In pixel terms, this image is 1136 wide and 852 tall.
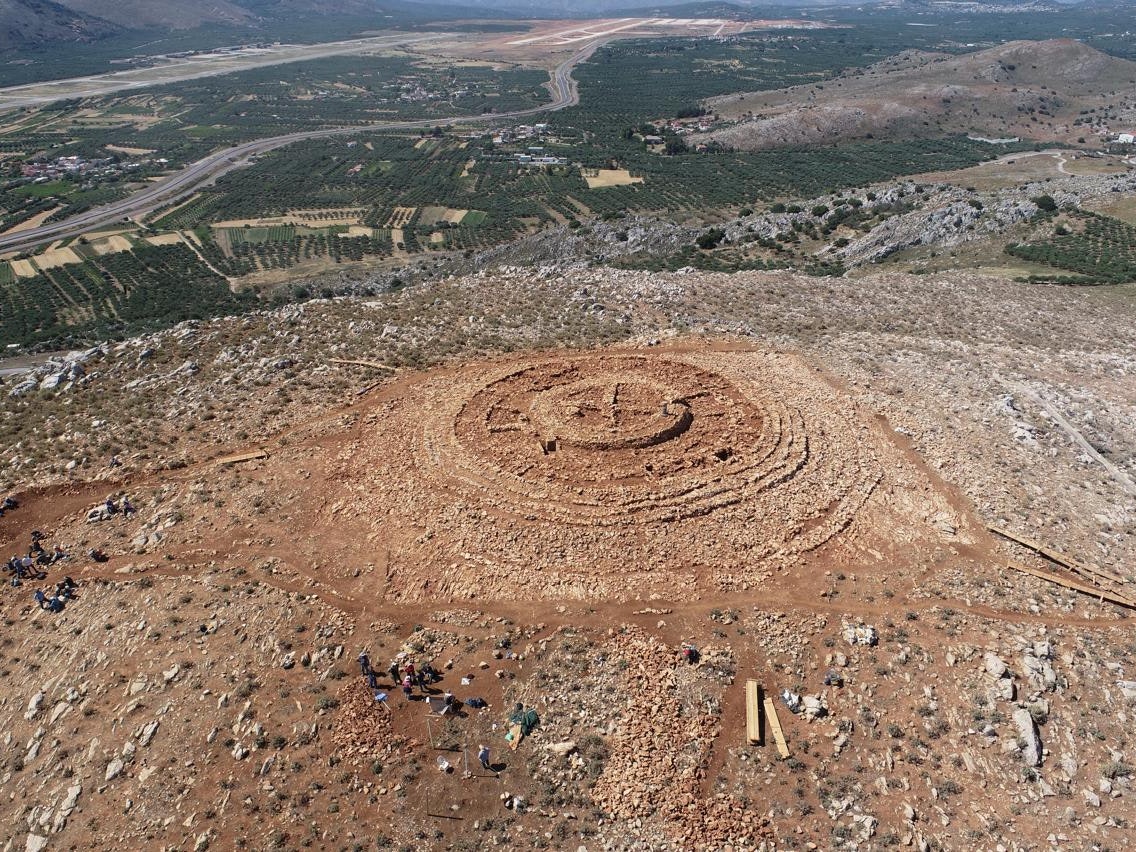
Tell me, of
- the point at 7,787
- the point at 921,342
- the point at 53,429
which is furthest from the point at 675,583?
the point at 53,429

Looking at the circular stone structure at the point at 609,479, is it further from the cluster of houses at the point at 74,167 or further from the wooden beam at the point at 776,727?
the cluster of houses at the point at 74,167

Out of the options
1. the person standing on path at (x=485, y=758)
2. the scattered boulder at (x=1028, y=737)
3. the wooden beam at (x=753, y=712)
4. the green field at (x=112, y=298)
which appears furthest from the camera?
the green field at (x=112, y=298)

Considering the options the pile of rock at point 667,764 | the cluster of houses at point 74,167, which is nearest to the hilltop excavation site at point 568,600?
the pile of rock at point 667,764

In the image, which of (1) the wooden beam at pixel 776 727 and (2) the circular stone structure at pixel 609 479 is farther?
(2) the circular stone structure at pixel 609 479

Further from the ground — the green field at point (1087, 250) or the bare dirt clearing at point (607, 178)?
the green field at point (1087, 250)

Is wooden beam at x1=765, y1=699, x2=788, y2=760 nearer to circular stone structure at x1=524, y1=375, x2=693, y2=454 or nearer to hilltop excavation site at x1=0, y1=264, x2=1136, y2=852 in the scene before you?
hilltop excavation site at x1=0, y1=264, x2=1136, y2=852
